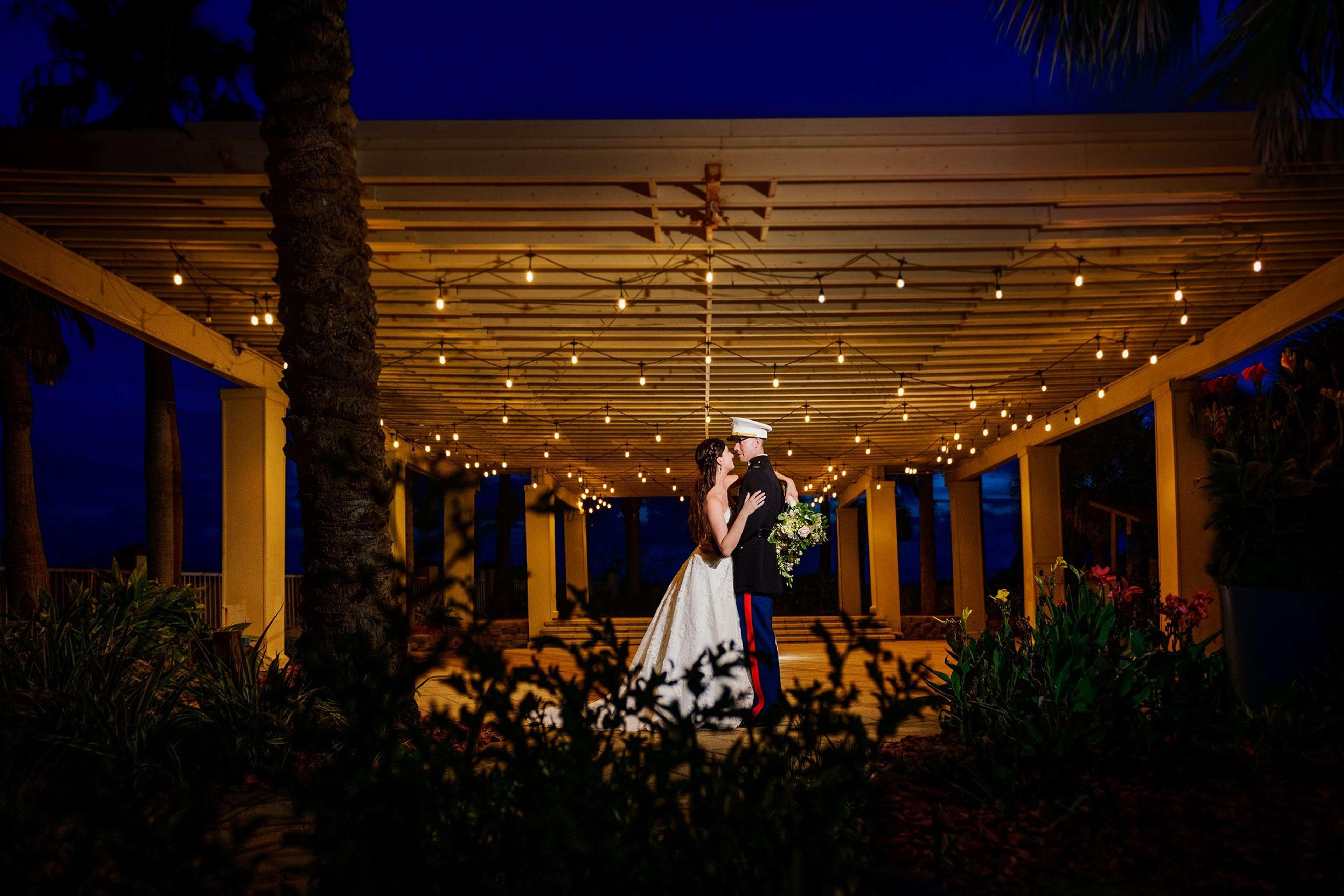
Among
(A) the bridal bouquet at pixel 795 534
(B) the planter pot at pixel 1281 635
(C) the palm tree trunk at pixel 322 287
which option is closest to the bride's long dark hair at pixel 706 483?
(A) the bridal bouquet at pixel 795 534

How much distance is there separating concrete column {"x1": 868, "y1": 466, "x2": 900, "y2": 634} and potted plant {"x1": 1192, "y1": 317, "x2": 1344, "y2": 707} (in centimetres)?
1313

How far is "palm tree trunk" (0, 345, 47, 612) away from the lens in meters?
11.1

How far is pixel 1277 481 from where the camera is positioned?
3.95 metres

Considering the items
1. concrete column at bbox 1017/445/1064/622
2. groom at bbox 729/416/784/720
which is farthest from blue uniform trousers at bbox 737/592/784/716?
concrete column at bbox 1017/445/1064/622

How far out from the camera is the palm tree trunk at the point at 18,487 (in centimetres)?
1114

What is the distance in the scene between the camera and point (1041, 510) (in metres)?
14.1

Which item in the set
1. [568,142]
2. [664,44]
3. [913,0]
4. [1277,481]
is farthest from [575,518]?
[664,44]

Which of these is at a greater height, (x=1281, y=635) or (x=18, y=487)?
(x=18, y=487)

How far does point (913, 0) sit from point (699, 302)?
8.94m

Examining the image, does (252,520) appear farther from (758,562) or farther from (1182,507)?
(1182,507)

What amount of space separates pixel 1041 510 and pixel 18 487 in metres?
14.0

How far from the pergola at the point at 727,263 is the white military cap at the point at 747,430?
138cm

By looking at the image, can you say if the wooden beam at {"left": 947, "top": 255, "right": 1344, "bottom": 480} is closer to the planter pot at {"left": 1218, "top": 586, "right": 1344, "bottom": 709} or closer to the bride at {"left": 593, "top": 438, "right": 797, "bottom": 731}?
the planter pot at {"left": 1218, "top": 586, "right": 1344, "bottom": 709}

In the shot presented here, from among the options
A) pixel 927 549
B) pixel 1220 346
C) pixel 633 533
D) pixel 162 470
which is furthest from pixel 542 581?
pixel 633 533
